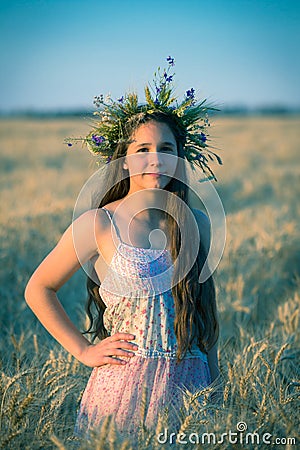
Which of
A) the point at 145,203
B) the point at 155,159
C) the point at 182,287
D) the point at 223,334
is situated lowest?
the point at 223,334

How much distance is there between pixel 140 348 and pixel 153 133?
79 centimetres

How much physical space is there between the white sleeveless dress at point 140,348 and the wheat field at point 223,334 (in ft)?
0.37

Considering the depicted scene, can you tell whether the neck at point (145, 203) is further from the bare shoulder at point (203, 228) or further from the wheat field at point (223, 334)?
the wheat field at point (223, 334)

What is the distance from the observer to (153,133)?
2152 mm

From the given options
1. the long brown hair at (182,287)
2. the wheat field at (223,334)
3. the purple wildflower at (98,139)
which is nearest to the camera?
the wheat field at (223,334)

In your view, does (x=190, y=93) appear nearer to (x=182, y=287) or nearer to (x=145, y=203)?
(x=145, y=203)

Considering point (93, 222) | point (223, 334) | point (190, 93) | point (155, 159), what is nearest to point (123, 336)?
point (93, 222)

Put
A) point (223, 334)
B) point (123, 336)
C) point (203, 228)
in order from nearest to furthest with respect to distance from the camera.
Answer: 1. point (123, 336)
2. point (203, 228)
3. point (223, 334)

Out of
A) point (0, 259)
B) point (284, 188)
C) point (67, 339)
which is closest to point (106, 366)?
point (67, 339)

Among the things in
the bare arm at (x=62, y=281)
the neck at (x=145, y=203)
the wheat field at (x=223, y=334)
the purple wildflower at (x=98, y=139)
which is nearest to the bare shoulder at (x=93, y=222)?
the bare arm at (x=62, y=281)

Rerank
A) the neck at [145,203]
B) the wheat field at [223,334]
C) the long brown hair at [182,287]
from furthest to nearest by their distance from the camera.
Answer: the neck at [145,203] → the long brown hair at [182,287] → the wheat field at [223,334]

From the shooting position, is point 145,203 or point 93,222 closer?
point 93,222

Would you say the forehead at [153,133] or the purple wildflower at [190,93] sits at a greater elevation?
the purple wildflower at [190,93]

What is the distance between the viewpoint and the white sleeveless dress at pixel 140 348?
2.03 meters
